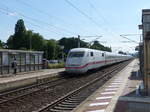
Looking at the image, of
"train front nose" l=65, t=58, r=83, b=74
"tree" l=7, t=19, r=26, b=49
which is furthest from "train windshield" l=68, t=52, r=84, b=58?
"tree" l=7, t=19, r=26, b=49

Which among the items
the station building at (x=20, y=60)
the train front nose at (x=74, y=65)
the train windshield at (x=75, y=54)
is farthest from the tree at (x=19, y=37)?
the train front nose at (x=74, y=65)

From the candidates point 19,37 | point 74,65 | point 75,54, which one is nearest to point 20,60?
point 75,54

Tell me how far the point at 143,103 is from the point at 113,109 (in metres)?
1.49

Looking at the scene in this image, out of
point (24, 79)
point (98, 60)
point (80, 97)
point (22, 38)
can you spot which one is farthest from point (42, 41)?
point (80, 97)

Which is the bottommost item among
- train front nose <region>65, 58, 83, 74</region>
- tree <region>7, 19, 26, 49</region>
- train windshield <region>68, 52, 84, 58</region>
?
train front nose <region>65, 58, 83, 74</region>

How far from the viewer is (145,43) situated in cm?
1166

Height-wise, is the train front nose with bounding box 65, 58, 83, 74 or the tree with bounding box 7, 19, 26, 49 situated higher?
the tree with bounding box 7, 19, 26, 49

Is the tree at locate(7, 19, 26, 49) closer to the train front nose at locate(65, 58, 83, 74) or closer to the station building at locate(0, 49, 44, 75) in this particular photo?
the station building at locate(0, 49, 44, 75)

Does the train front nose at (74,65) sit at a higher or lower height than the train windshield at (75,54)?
lower

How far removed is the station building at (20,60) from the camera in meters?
24.0

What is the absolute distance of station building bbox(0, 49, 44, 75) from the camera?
24.0m

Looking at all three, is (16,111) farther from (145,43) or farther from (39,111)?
(145,43)

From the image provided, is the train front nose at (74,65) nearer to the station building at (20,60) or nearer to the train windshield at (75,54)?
the train windshield at (75,54)

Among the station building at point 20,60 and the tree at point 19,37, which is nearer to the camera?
the station building at point 20,60
